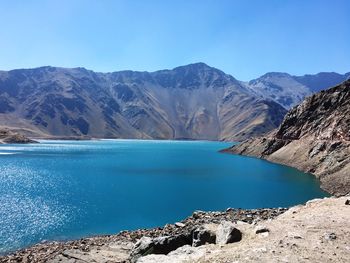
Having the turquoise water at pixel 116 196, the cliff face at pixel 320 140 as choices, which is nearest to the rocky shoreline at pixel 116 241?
the turquoise water at pixel 116 196

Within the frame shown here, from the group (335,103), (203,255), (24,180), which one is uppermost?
(335,103)

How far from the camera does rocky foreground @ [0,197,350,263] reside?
2006 cm

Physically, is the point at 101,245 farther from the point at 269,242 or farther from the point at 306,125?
the point at 306,125

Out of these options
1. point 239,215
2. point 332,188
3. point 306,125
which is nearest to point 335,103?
point 306,125

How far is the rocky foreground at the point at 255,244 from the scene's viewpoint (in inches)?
790

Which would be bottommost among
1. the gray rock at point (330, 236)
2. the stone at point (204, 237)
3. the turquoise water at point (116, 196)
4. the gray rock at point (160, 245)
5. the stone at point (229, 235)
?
the turquoise water at point (116, 196)

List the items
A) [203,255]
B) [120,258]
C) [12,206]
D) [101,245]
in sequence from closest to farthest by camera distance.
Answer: [203,255], [120,258], [101,245], [12,206]

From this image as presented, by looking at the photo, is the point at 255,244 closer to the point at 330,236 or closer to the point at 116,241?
the point at 330,236

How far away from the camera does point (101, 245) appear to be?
36344mm

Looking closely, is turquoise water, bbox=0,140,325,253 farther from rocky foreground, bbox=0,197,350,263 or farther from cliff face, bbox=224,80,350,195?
rocky foreground, bbox=0,197,350,263

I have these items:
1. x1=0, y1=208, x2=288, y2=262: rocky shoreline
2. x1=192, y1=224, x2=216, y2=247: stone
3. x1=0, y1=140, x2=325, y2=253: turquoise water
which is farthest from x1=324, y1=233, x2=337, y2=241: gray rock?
x1=0, y1=140, x2=325, y2=253: turquoise water

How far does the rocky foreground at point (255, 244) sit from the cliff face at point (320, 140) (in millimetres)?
55467

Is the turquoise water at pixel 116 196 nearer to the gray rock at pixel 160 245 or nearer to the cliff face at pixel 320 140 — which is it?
the cliff face at pixel 320 140

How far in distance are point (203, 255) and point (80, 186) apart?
2846 inches
